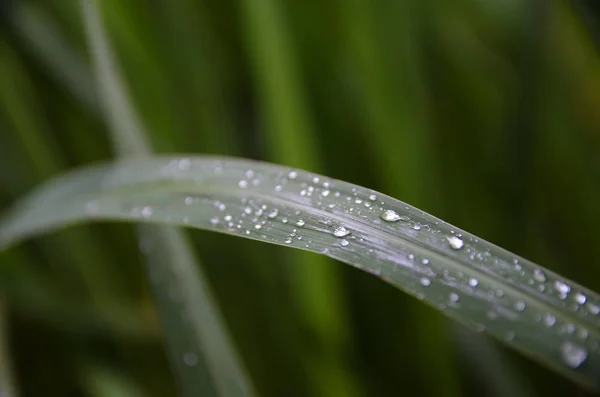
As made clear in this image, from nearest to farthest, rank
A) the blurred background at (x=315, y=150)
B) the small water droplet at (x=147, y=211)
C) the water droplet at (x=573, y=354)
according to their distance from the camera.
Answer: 1. the water droplet at (x=573, y=354)
2. the small water droplet at (x=147, y=211)
3. the blurred background at (x=315, y=150)

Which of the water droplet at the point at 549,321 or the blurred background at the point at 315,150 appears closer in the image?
the water droplet at the point at 549,321

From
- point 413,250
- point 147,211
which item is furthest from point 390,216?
point 147,211

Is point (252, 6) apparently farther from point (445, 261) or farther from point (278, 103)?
point (445, 261)

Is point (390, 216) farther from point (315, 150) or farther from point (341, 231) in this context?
point (315, 150)

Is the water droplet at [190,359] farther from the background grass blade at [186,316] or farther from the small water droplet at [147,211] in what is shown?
the small water droplet at [147,211]

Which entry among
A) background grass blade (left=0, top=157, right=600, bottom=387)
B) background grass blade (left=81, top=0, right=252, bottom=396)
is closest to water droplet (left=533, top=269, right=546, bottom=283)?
background grass blade (left=0, top=157, right=600, bottom=387)

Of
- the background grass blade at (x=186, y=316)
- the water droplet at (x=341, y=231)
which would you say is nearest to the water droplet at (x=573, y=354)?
the water droplet at (x=341, y=231)
